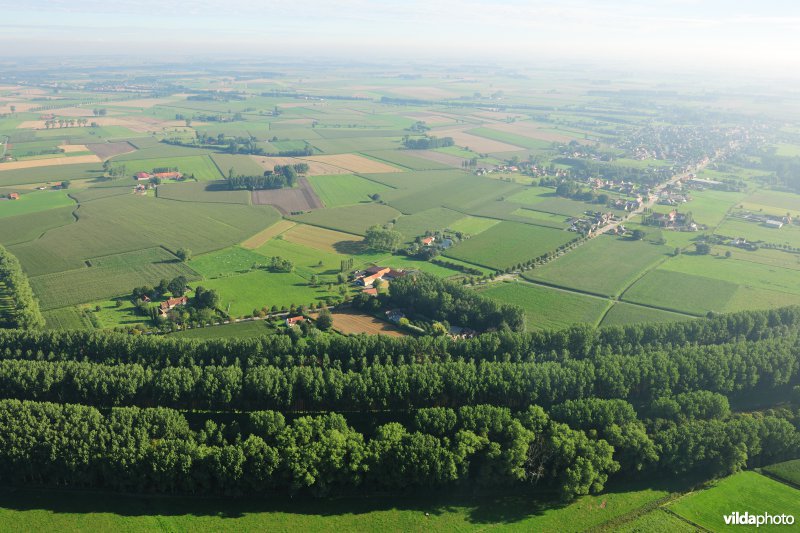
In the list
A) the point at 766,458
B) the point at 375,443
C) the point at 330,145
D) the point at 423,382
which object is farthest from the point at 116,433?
the point at 330,145

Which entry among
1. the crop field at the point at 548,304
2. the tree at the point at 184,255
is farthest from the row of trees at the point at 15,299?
the crop field at the point at 548,304

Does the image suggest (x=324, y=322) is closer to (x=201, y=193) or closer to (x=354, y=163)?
(x=201, y=193)

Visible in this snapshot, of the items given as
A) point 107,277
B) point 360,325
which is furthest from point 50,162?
point 360,325

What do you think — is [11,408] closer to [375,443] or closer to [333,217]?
[375,443]

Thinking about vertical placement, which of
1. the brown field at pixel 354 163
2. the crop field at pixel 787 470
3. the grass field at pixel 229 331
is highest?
the brown field at pixel 354 163

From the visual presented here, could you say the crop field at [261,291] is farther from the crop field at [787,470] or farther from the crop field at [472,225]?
the crop field at [787,470]
